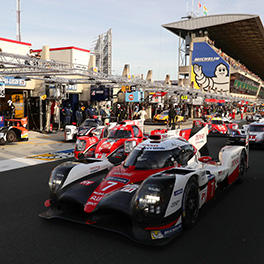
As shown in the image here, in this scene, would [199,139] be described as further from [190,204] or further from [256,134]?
[256,134]

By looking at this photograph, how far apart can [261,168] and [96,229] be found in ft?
21.4

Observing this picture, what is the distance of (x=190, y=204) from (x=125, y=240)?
1.19m

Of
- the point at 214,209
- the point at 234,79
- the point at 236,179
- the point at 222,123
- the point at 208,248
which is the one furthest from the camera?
the point at 234,79

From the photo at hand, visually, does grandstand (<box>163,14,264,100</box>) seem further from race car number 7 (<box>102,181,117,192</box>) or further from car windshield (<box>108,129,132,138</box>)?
race car number 7 (<box>102,181,117,192</box>)

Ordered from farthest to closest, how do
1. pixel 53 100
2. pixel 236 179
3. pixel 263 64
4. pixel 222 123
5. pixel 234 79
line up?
1. pixel 263 64
2. pixel 234 79
3. pixel 53 100
4. pixel 222 123
5. pixel 236 179

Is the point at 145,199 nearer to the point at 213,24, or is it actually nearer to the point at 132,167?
the point at 132,167

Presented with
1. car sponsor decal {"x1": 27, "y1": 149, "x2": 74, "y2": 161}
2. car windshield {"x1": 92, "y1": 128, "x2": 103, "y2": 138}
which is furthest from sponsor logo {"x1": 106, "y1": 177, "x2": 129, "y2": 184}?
car windshield {"x1": 92, "y1": 128, "x2": 103, "y2": 138}

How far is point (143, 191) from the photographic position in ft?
13.7

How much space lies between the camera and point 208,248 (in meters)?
3.94

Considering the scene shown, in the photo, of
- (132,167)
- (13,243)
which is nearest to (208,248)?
(132,167)

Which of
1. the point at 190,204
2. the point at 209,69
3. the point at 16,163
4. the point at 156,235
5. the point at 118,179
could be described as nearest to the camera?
the point at 156,235

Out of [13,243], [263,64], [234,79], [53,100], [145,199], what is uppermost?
[263,64]

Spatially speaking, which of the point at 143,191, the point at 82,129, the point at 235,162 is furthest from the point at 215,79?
the point at 143,191

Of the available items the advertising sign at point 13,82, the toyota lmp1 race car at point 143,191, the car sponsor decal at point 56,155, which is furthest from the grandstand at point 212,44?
the toyota lmp1 race car at point 143,191
